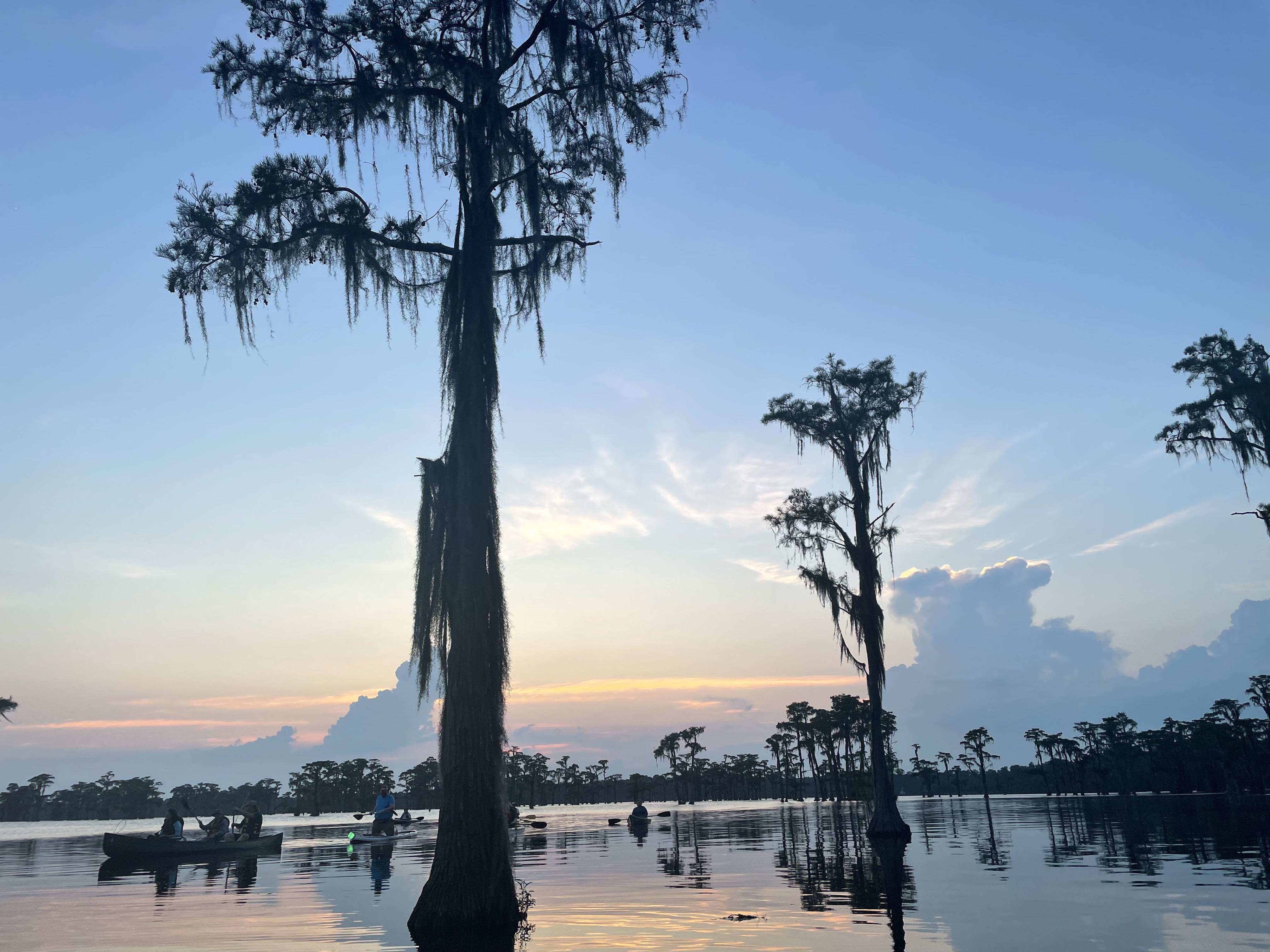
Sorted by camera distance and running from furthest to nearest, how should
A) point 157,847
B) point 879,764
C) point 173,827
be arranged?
point 879,764
point 173,827
point 157,847

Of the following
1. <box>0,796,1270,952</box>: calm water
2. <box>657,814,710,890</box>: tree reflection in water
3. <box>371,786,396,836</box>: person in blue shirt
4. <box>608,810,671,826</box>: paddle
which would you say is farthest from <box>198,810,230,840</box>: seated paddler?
<box>608,810,671,826</box>: paddle

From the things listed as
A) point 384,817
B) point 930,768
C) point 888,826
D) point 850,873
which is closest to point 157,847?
point 384,817

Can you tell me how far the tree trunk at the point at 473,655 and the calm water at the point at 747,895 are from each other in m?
0.89

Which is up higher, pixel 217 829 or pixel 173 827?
pixel 173 827

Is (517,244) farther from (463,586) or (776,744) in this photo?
(776,744)

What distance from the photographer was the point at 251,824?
32219 millimetres

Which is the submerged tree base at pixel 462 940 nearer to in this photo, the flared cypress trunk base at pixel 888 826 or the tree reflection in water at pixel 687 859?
the tree reflection in water at pixel 687 859

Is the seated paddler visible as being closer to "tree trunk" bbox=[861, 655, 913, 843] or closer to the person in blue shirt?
the person in blue shirt

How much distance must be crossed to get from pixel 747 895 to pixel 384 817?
2861 centimetres

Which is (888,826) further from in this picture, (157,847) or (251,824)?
(157,847)

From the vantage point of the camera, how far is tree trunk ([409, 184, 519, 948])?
1227cm

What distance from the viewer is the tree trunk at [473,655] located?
12.3m

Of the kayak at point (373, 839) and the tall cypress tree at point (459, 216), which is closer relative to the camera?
the tall cypress tree at point (459, 216)

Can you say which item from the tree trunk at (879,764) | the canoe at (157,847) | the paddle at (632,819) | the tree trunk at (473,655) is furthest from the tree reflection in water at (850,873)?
the canoe at (157,847)
